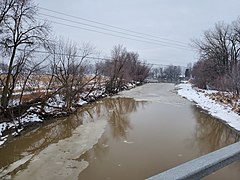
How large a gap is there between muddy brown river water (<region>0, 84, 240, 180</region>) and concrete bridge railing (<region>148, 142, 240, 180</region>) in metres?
6.03

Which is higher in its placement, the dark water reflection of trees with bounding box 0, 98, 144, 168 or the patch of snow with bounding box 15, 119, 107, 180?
the patch of snow with bounding box 15, 119, 107, 180

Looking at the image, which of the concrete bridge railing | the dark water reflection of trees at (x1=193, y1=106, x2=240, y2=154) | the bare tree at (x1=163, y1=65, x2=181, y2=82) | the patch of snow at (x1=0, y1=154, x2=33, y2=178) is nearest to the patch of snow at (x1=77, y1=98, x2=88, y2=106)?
→ the dark water reflection of trees at (x1=193, y1=106, x2=240, y2=154)

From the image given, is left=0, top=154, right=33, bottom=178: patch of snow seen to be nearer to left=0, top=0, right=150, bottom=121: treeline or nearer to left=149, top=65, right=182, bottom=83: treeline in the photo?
left=0, top=0, right=150, bottom=121: treeline

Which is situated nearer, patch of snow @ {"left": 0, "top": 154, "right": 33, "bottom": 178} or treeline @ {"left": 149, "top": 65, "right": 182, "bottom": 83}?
patch of snow @ {"left": 0, "top": 154, "right": 33, "bottom": 178}

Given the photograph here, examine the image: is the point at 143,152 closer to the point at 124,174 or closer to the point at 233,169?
→ the point at 124,174

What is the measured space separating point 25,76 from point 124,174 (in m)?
12.0

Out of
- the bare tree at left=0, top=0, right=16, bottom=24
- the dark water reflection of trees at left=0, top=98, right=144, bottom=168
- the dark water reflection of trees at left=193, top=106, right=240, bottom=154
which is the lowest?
the dark water reflection of trees at left=0, top=98, right=144, bottom=168

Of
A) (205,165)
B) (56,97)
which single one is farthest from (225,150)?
(56,97)

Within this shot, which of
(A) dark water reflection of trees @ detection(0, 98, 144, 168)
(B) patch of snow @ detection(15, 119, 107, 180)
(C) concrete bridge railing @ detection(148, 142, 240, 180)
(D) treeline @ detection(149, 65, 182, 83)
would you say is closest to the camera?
(C) concrete bridge railing @ detection(148, 142, 240, 180)

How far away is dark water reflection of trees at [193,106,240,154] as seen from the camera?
37.0 ft

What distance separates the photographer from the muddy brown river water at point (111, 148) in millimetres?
7887

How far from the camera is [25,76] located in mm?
17297

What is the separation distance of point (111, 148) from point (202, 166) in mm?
9058

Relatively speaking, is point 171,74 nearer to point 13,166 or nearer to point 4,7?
point 4,7
